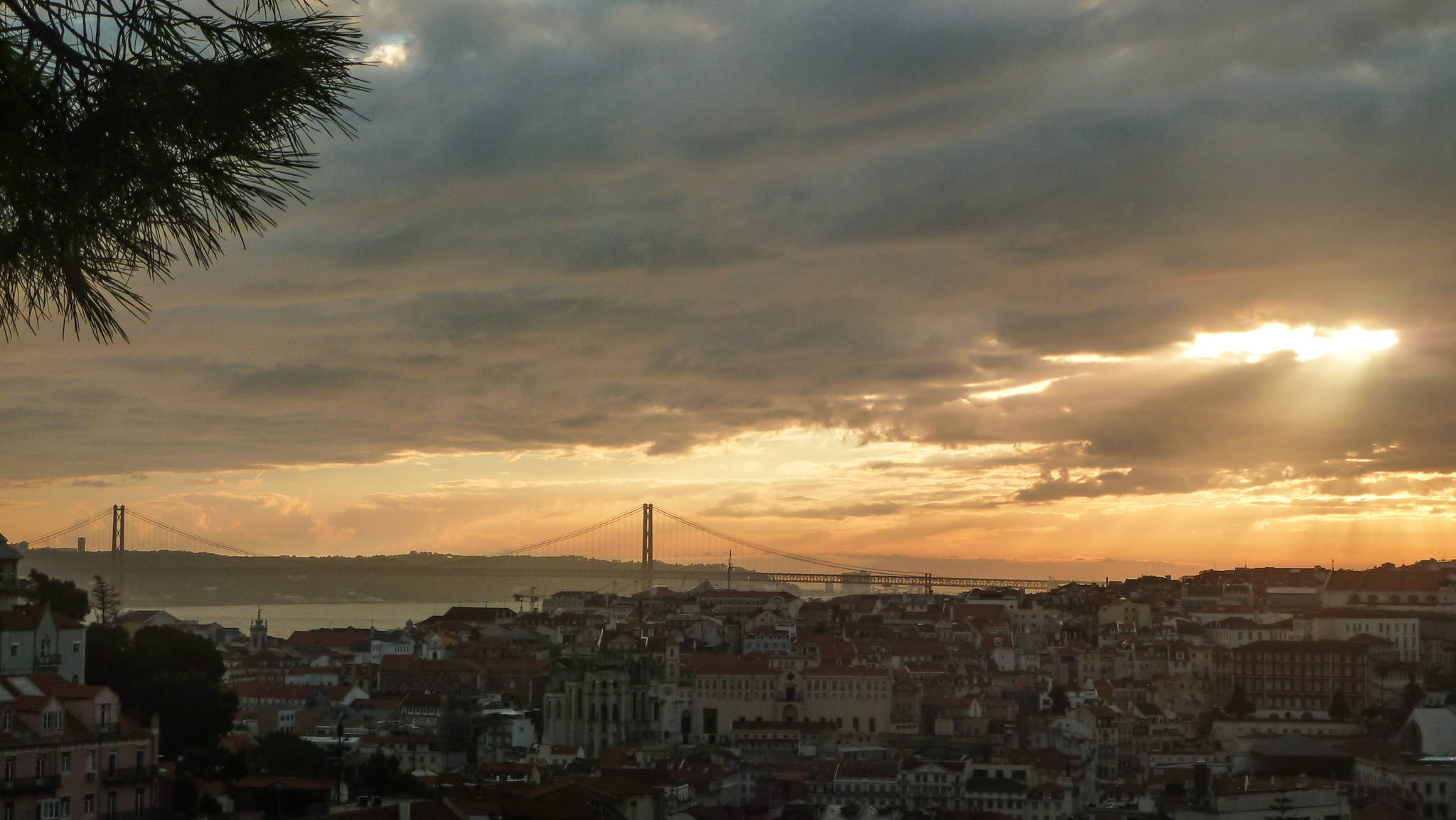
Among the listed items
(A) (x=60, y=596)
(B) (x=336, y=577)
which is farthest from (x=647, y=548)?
(A) (x=60, y=596)

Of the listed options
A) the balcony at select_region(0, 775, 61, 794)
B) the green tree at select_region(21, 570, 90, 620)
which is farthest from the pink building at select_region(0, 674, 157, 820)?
the green tree at select_region(21, 570, 90, 620)

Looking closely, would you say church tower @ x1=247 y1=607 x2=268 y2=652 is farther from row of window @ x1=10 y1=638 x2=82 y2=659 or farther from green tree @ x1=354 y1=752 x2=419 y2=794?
row of window @ x1=10 y1=638 x2=82 y2=659

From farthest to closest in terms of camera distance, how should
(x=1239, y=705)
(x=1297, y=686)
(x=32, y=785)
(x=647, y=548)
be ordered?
(x=647, y=548), (x=1297, y=686), (x=1239, y=705), (x=32, y=785)

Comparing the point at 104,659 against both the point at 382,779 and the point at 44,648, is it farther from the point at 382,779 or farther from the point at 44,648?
the point at 382,779

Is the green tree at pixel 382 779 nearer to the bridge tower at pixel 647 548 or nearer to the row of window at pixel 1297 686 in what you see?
the row of window at pixel 1297 686

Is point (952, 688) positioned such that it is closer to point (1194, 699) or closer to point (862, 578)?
point (1194, 699)

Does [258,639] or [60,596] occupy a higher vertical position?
[60,596]

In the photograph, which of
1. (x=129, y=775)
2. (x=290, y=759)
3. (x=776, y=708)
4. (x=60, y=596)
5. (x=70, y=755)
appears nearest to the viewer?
(x=70, y=755)

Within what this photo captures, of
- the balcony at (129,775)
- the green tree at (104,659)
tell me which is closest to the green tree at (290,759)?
the green tree at (104,659)
